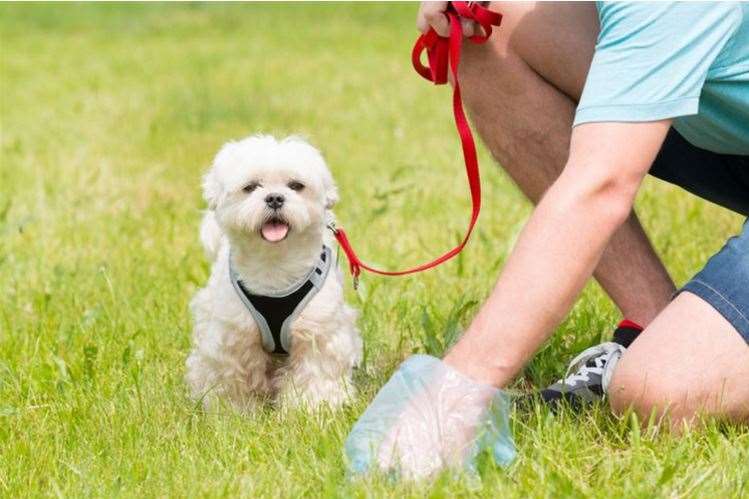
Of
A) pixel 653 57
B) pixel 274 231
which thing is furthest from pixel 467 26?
pixel 653 57

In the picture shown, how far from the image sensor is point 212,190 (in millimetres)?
3436

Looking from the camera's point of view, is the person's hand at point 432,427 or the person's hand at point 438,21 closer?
the person's hand at point 432,427

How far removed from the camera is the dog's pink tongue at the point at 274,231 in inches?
130

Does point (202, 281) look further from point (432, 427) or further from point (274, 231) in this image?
point (432, 427)

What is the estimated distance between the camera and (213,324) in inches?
137

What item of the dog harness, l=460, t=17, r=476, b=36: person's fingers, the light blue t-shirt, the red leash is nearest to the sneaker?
the red leash

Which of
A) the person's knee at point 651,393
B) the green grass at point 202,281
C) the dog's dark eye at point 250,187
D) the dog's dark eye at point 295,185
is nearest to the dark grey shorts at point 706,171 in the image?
the green grass at point 202,281

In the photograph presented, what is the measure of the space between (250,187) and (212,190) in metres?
0.13

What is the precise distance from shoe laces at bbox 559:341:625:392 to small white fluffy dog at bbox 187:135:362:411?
57cm

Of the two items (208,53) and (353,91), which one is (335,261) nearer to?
(353,91)

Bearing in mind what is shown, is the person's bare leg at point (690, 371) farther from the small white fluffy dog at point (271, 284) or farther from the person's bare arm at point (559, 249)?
the small white fluffy dog at point (271, 284)

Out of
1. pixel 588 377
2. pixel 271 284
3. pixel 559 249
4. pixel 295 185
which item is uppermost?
pixel 559 249

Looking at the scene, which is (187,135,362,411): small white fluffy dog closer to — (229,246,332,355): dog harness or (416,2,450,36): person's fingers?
(229,246,332,355): dog harness

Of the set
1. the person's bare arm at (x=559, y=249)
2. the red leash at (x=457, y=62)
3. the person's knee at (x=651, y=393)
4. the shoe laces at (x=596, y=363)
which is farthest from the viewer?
the shoe laces at (x=596, y=363)
